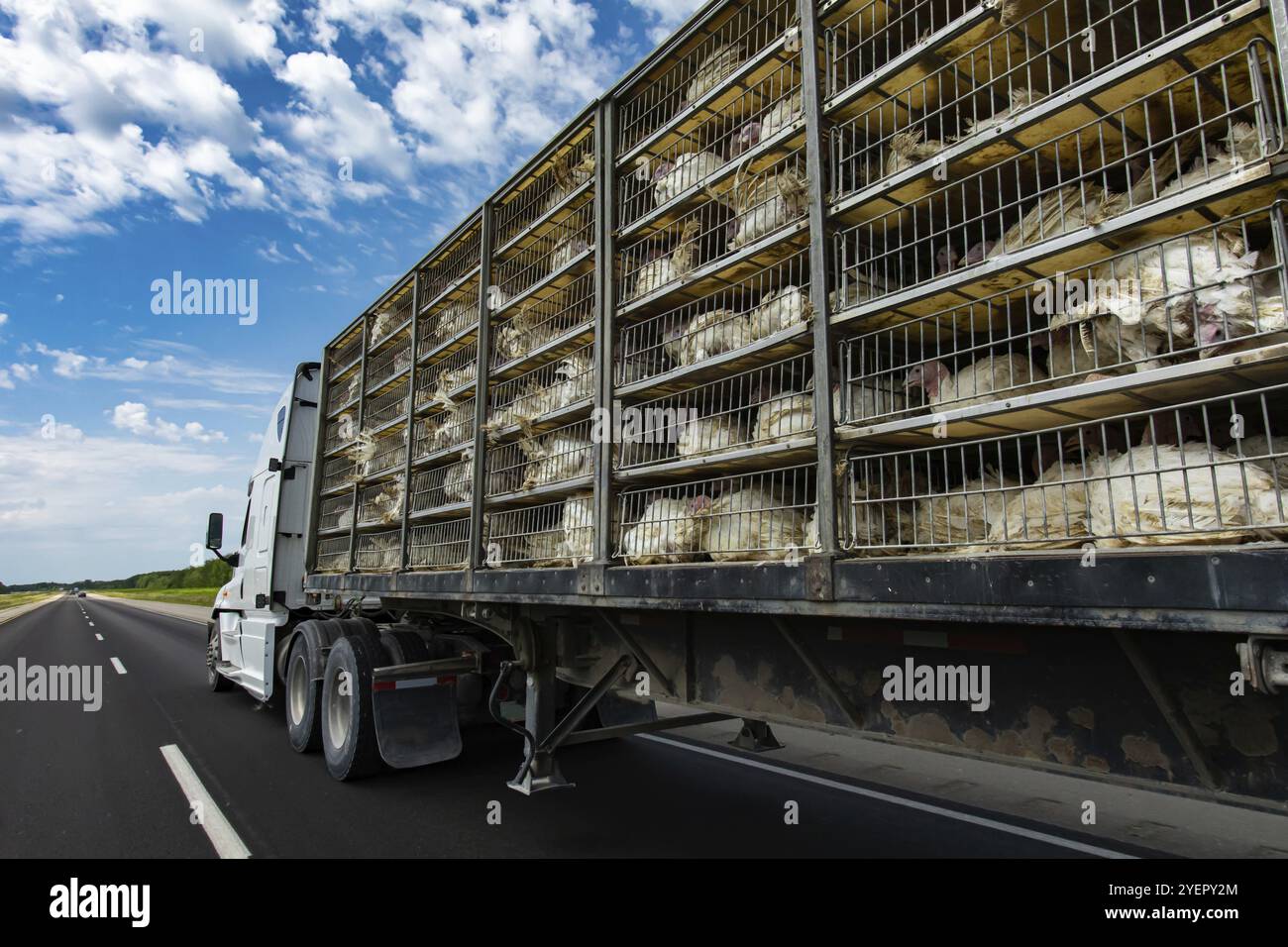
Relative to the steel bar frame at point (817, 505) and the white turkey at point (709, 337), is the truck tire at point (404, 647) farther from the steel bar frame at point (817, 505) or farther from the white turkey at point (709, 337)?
the white turkey at point (709, 337)

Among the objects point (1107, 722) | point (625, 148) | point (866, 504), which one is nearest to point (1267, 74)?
point (866, 504)

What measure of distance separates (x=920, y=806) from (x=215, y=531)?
29.9 ft

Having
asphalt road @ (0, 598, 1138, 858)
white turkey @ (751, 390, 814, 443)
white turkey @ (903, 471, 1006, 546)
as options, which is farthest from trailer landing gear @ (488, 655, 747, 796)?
white turkey @ (903, 471, 1006, 546)

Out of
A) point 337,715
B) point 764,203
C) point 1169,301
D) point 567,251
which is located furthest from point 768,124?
point 337,715

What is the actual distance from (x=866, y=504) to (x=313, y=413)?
8.23m

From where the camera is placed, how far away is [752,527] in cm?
325

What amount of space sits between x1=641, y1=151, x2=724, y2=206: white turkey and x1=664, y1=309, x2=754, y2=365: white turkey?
0.67 meters

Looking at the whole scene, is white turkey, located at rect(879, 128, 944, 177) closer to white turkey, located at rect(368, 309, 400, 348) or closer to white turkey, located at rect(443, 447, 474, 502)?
white turkey, located at rect(443, 447, 474, 502)

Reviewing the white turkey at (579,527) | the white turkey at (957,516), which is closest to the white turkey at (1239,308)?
the white turkey at (957,516)

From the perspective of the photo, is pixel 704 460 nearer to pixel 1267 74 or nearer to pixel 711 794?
pixel 1267 74

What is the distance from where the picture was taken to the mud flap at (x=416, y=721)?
607 cm

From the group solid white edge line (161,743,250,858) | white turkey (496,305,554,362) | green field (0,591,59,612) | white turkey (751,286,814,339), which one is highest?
A: white turkey (496,305,554,362)

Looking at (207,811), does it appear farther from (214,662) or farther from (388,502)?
(214,662)

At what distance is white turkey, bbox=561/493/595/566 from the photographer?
161 inches
